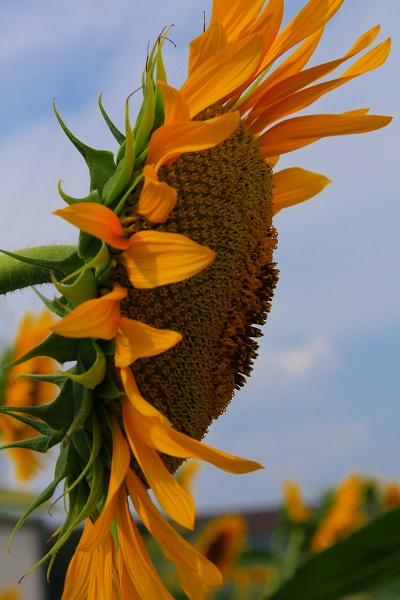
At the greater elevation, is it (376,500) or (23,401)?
(23,401)

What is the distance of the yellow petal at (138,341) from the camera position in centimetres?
97

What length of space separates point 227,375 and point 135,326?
0.75ft

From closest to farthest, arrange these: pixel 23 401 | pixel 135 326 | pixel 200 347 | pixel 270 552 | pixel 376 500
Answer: pixel 135 326
pixel 200 347
pixel 23 401
pixel 270 552
pixel 376 500

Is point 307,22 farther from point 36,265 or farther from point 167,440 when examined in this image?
point 167,440

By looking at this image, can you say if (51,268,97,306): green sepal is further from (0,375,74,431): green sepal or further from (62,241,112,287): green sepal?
(0,375,74,431): green sepal

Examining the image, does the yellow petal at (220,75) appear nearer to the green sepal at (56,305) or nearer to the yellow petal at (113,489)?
the green sepal at (56,305)

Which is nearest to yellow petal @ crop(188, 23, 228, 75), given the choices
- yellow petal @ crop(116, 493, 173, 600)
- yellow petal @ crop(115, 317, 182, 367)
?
yellow petal @ crop(115, 317, 182, 367)

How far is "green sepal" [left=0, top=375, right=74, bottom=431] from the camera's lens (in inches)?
43.9

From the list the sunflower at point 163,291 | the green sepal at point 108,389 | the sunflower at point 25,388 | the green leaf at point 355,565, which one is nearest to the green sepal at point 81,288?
the sunflower at point 163,291

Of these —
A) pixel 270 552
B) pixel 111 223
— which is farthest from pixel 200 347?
pixel 270 552

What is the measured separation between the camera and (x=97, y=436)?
3.67ft

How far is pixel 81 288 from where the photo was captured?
1.03 meters

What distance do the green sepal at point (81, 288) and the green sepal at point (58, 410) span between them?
14 cm

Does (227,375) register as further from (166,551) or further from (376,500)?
(376,500)
